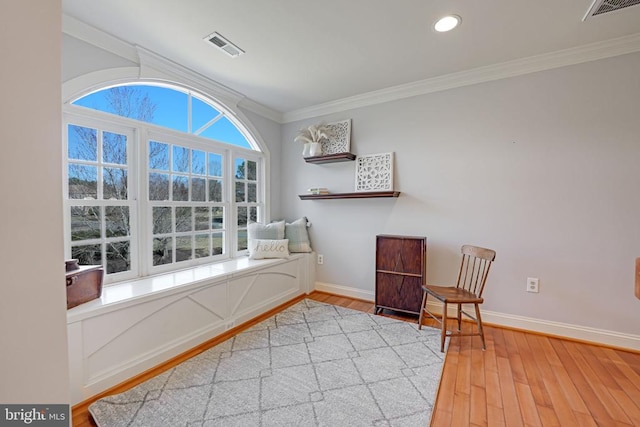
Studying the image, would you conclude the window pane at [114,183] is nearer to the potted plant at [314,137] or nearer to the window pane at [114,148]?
the window pane at [114,148]

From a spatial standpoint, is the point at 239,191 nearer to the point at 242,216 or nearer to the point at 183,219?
the point at 242,216

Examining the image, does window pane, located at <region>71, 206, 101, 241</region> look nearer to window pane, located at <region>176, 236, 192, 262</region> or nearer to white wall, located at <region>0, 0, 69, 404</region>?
window pane, located at <region>176, 236, 192, 262</region>

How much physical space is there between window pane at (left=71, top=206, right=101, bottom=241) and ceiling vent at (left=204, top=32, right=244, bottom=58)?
159 cm

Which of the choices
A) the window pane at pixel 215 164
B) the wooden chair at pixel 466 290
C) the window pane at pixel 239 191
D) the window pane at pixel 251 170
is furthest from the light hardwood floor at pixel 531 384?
the window pane at pixel 251 170

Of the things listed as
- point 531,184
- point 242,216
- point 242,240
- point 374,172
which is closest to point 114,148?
point 242,216

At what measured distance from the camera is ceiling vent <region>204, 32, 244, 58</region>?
6.71 ft

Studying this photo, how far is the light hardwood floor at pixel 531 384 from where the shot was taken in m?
1.48

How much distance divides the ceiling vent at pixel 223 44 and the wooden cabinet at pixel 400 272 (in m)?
2.20

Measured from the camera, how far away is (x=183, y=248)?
2.69 metres

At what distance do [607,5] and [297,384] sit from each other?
10.5 ft

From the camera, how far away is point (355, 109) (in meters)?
3.26

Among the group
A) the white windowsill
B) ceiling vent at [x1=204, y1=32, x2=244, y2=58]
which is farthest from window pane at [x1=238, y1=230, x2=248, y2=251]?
ceiling vent at [x1=204, y1=32, x2=244, y2=58]

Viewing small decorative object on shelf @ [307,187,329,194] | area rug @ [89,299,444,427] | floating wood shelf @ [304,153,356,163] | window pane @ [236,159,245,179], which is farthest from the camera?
small decorative object on shelf @ [307,187,329,194]

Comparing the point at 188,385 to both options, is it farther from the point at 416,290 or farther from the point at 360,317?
the point at 416,290
